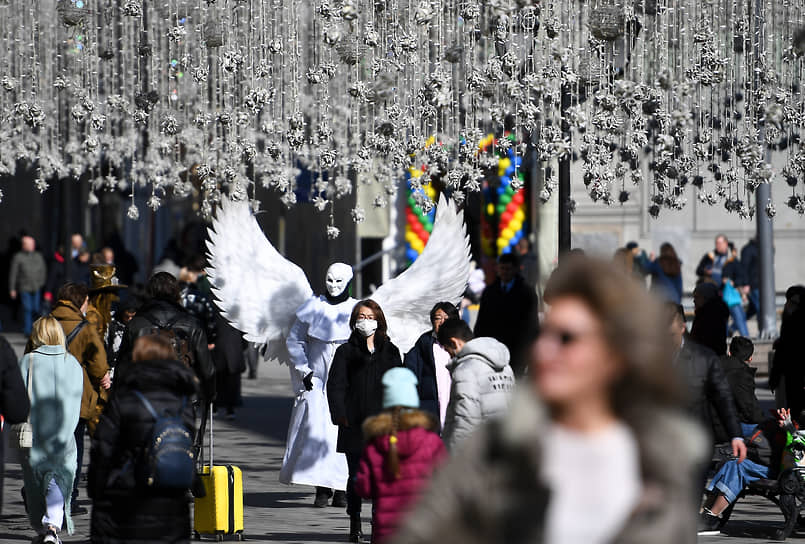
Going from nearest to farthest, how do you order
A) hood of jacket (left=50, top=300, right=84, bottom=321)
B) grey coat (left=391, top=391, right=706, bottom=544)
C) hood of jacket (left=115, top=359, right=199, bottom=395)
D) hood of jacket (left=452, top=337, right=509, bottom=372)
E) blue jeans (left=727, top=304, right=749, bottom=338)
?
1. grey coat (left=391, top=391, right=706, bottom=544)
2. hood of jacket (left=115, top=359, right=199, bottom=395)
3. hood of jacket (left=452, top=337, right=509, bottom=372)
4. hood of jacket (left=50, top=300, right=84, bottom=321)
5. blue jeans (left=727, top=304, right=749, bottom=338)

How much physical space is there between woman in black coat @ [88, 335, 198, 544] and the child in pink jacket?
79 cm

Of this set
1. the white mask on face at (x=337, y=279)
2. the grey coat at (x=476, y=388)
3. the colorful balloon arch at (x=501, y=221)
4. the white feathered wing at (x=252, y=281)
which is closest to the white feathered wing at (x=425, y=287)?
the white mask on face at (x=337, y=279)

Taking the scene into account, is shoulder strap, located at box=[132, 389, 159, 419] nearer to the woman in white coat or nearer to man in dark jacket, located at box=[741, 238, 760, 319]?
the woman in white coat

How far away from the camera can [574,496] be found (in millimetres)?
2879

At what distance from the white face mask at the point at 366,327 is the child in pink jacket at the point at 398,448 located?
120 inches

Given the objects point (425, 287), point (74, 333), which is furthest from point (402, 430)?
point (425, 287)

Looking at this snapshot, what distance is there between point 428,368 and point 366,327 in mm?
840

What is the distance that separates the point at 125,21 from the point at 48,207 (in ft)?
83.9

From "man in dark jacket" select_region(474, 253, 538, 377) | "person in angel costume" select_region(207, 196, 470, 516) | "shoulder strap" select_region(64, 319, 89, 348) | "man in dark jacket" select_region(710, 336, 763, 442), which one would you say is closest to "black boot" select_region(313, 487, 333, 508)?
"person in angel costume" select_region(207, 196, 470, 516)

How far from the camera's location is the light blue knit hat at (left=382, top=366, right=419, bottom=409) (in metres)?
6.59

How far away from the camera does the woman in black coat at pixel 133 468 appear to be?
6.40 metres

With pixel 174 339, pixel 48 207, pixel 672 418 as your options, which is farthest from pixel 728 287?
pixel 48 207

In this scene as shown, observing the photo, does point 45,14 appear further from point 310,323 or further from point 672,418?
point 672,418

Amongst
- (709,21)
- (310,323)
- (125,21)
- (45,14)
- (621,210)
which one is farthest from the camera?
(621,210)
